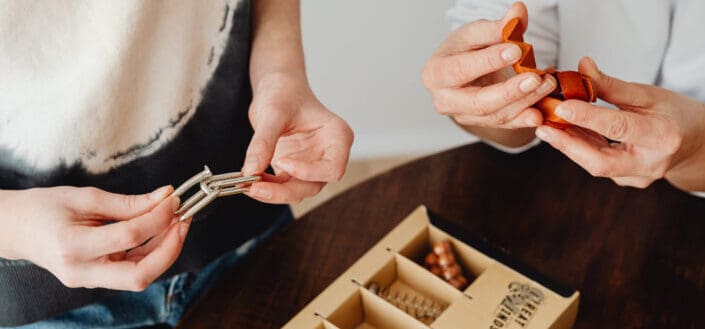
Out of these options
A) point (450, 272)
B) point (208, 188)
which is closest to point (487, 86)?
point (450, 272)

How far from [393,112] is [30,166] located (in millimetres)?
1487

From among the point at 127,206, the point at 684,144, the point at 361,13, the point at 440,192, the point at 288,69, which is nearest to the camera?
the point at 127,206

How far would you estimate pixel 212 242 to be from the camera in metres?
1.02

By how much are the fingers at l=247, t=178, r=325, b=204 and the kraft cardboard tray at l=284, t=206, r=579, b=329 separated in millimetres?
123

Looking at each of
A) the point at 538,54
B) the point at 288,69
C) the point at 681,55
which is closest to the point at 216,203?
the point at 288,69

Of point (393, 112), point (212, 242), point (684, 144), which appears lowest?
point (393, 112)

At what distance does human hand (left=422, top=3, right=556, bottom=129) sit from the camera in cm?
75

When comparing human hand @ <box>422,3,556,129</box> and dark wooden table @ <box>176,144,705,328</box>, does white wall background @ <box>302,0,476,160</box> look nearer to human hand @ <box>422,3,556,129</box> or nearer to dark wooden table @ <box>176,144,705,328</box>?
dark wooden table @ <box>176,144,705,328</box>

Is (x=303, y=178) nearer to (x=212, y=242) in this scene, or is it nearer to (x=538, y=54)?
(x=212, y=242)

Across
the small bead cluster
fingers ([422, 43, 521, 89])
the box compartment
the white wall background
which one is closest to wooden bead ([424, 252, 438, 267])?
the small bead cluster

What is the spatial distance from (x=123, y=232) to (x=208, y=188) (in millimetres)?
105

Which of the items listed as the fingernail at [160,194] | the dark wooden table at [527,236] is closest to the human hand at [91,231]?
the fingernail at [160,194]

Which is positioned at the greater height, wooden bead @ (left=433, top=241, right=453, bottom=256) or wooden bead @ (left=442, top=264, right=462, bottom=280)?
wooden bead @ (left=433, top=241, right=453, bottom=256)

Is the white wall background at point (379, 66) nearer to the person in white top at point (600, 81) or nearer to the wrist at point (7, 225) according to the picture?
the person in white top at point (600, 81)
